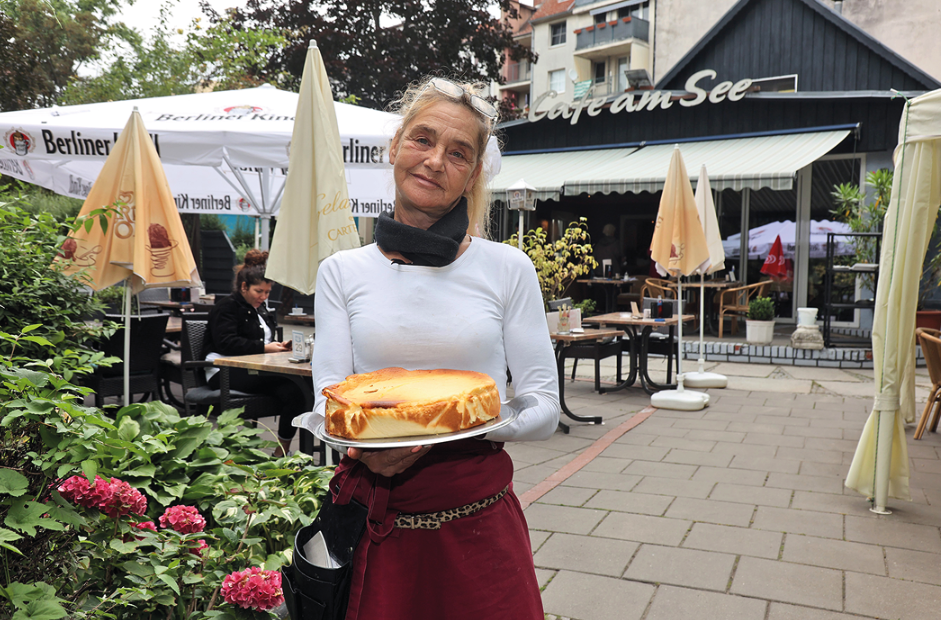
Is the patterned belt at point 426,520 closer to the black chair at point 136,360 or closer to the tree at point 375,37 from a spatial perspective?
the black chair at point 136,360

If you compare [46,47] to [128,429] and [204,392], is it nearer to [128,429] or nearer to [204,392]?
[204,392]

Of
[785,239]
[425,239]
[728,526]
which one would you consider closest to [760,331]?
[785,239]

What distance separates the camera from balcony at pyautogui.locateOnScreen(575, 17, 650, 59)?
123 ft

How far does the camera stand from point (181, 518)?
223 centimetres

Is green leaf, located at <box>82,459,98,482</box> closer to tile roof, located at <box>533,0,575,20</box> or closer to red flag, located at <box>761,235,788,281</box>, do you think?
red flag, located at <box>761,235,788,281</box>

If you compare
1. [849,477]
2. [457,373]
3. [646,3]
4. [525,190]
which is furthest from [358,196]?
[646,3]

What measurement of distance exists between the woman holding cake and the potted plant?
9905 mm

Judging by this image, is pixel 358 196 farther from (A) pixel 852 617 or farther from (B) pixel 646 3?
(B) pixel 646 3

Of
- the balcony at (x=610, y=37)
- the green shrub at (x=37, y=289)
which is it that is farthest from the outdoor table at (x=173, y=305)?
the balcony at (x=610, y=37)

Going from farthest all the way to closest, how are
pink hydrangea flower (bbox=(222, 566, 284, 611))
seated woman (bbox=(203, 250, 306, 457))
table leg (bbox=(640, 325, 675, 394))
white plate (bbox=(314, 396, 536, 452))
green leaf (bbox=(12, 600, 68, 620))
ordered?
table leg (bbox=(640, 325, 675, 394)) → seated woman (bbox=(203, 250, 306, 457)) → pink hydrangea flower (bbox=(222, 566, 284, 611)) → green leaf (bbox=(12, 600, 68, 620)) → white plate (bbox=(314, 396, 536, 452))

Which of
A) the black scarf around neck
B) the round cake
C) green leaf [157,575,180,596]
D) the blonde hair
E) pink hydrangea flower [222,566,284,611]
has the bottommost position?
pink hydrangea flower [222,566,284,611]

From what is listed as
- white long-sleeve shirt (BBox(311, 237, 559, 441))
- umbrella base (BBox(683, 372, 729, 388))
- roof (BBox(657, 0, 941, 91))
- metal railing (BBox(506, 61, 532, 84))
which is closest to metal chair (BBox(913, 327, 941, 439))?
umbrella base (BBox(683, 372, 729, 388))

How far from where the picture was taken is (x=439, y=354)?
140 centimetres

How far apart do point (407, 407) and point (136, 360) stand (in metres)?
4.65
